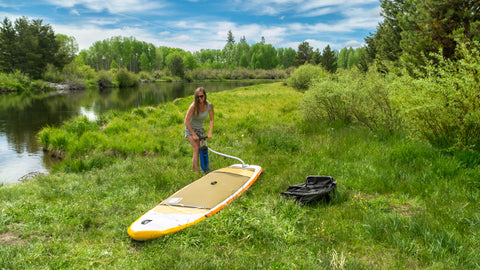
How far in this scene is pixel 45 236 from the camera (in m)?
3.97

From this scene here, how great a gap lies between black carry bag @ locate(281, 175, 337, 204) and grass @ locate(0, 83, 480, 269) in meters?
0.16

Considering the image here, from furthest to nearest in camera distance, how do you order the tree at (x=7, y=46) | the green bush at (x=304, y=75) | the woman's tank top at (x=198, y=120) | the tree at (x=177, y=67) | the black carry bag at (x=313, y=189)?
the tree at (x=177, y=67), the tree at (x=7, y=46), the green bush at (x=304, y=75), the woman's tank top at (x=198, y=120), the black carry bag at (x=313, y=189)

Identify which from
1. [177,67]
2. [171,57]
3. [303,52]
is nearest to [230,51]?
[171,57]

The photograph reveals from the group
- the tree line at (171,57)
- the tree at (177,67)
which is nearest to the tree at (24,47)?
the tree line at (171,57)

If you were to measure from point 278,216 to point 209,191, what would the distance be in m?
1.49

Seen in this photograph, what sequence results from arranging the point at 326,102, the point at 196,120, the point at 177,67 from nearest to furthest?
the point at 196,120 < the point at 326,102 < the point at 177,67

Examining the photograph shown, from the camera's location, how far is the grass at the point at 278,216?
3240mm

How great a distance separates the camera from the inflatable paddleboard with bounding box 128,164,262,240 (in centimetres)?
387

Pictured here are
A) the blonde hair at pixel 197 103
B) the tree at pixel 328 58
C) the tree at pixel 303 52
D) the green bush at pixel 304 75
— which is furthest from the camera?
the tree at pixel 303 52

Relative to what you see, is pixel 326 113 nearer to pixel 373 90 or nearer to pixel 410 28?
pixel 373 90

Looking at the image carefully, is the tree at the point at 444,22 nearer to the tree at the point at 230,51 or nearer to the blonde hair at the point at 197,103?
the blonde hair at the point at 197,103

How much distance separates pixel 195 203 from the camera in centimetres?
467

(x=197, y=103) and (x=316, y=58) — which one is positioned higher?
(x=316, y=58)

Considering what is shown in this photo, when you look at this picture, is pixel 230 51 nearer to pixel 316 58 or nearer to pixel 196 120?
pixel 316 58
